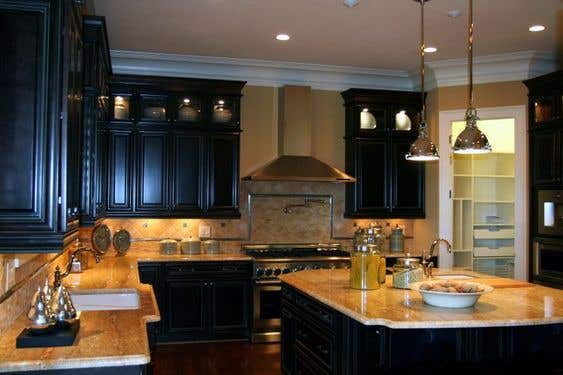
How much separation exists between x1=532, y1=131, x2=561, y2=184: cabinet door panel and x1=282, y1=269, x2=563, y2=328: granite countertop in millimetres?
1980

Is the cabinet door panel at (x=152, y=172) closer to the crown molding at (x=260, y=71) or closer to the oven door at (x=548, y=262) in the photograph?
the crown molding at (x=260, y=71)

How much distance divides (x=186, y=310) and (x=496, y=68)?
13.7 ft

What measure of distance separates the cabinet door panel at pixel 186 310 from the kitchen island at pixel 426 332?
94.4 inches

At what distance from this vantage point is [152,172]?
6.32m

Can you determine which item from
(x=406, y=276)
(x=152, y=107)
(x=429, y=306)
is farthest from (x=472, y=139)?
(x=152, y=107)

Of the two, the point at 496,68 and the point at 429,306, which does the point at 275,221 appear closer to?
the point at 496,68

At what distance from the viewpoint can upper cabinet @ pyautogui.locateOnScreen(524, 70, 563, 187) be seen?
19.1 feet

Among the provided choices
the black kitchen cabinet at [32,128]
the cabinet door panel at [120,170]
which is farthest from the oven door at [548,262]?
the black kitchen cabinet at [32,128]

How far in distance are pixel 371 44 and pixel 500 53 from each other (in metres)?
1.41

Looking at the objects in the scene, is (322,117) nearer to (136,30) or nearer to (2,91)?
(136,30)

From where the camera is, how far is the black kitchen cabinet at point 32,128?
2.42m

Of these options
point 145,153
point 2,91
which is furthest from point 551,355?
point 145,153

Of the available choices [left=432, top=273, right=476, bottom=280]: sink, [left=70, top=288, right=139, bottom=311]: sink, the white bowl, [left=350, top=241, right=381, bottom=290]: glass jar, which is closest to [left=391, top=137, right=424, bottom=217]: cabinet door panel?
[left=432, top=273, right=476, bottom=280]: sink

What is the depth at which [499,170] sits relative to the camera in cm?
771
